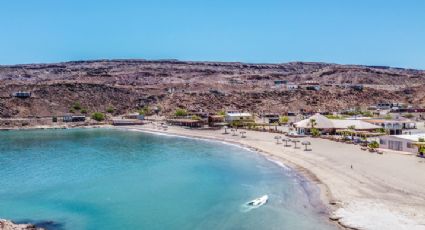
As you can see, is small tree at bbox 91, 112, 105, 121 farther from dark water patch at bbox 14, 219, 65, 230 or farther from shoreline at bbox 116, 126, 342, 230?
dark water patch at bbox 14, 219, 65, 230

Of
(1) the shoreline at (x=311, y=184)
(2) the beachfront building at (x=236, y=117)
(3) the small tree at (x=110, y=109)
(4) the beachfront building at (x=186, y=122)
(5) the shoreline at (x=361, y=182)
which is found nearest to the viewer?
(5) the shoreline at (x=361, y=182)

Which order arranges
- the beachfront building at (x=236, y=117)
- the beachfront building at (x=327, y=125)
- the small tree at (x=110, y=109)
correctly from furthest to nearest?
the small tree at (x=110, y=109), the beachfront building at (x=236, y=117), the beachfront building at (x=327, y=125)

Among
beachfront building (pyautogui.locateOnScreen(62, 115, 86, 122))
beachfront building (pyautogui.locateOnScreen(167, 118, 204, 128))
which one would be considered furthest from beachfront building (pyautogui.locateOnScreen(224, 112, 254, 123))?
beachfront building (pyautogui.locateOnScreen(62, 115, 86, 122))

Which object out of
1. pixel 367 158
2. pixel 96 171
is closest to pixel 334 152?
pixel 367 158

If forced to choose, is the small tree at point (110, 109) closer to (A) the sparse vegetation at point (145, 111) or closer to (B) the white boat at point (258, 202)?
(A) the sparse vegetation at point (145, 111)

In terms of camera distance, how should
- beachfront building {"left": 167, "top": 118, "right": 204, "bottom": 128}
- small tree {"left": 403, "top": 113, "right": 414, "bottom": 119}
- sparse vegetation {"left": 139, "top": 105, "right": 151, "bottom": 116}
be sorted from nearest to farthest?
beachfront building {"left": 167, "top": 118, "right": 204, "bottom": 128} → small tree {"left": 403, "top": 113, "right": 414, "bottom": 119} → sparse vegetation {"left": 139, "top": 105, "right": 151, "bottom": 116}

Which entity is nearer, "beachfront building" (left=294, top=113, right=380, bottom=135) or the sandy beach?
the sandy beach

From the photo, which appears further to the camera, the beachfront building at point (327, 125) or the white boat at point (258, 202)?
the beachfront building at point (327, 125)

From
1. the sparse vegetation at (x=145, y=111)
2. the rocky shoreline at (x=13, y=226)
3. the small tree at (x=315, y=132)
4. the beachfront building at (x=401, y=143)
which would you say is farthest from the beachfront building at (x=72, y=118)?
the rocky shoreline at (x=13, y=226)
